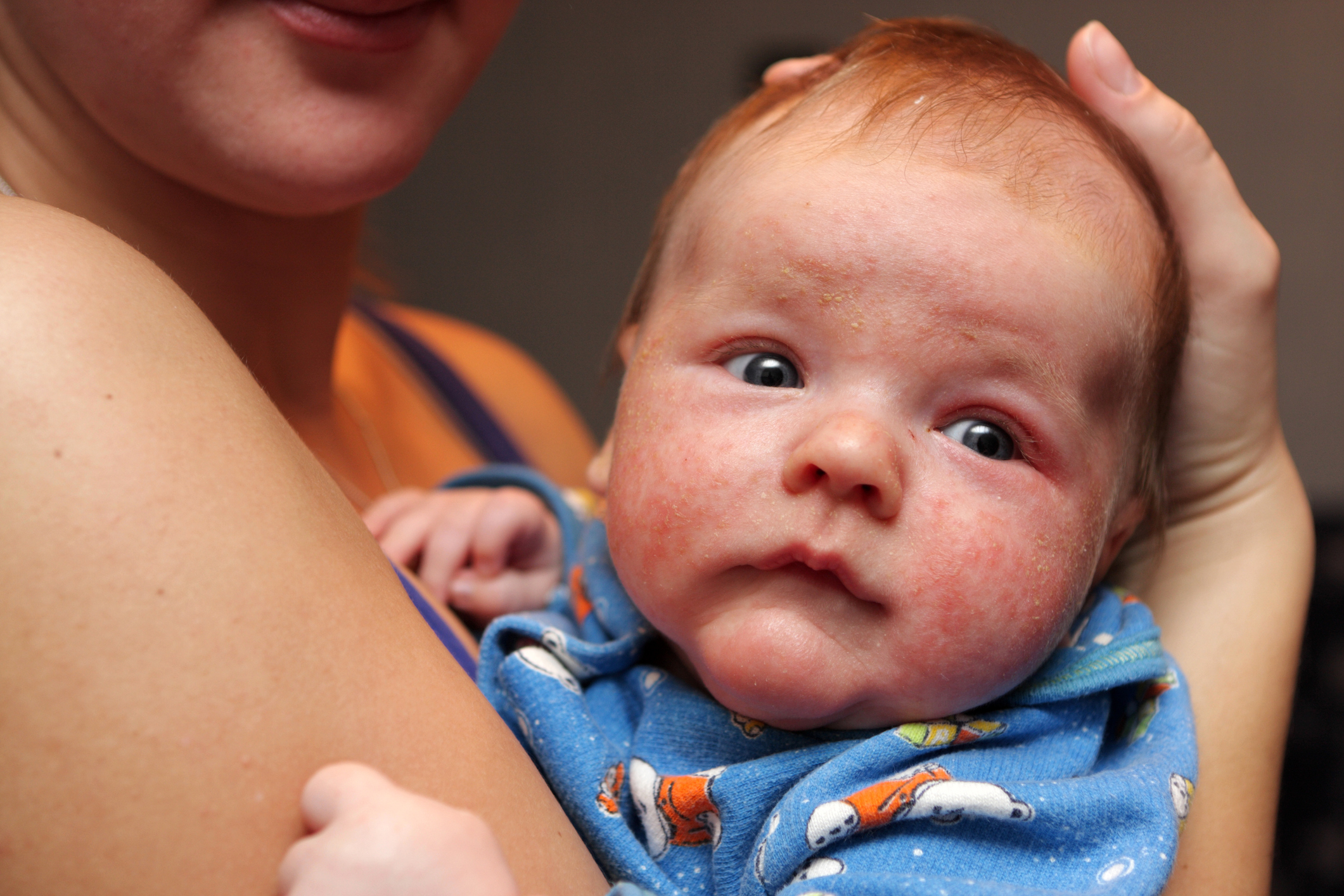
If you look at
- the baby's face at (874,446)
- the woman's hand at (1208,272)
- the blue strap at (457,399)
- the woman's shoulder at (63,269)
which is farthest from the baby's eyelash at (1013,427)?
the blue strap at (457,399)

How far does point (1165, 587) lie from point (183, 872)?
0.91 meters

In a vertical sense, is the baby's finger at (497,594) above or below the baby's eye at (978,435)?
below

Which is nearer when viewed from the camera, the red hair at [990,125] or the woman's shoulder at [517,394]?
the red hair at [990,125]

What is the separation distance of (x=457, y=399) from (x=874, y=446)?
1.04 m

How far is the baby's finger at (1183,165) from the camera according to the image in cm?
99

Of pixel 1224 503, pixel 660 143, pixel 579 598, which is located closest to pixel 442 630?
pixel 579 598

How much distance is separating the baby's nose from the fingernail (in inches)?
18.7

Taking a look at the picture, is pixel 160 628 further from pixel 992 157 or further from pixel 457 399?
pixel 457 399

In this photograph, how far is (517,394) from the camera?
5.91 feet

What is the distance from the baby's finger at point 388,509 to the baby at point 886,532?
260 millimetres

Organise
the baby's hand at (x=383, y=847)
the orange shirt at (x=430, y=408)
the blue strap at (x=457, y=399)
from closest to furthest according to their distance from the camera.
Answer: the baby's hand at (x=383, y=847) < the orange shirt at (x=430, y=408) < the blue strap at (x=457, y=399)

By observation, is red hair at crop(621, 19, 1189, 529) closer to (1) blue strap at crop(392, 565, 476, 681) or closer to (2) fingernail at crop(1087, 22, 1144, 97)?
(2) fingernail at crop(1087, 22, 1144, 97)

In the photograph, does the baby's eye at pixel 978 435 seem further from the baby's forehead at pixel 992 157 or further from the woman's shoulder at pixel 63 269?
the woman's shoulder at pixel 63 269

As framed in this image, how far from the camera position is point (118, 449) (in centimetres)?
56
